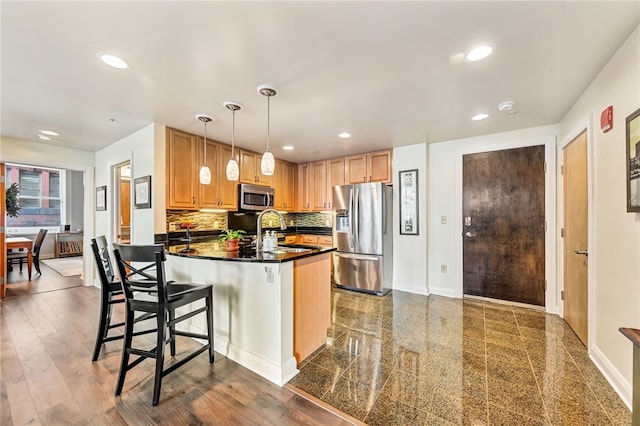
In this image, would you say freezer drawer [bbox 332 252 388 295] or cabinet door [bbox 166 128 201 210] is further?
freezer drawer [bbox 332 252 388 295]

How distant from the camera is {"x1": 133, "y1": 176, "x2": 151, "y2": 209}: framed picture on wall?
10.2 ft

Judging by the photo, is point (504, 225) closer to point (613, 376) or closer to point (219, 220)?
point (613, 376)

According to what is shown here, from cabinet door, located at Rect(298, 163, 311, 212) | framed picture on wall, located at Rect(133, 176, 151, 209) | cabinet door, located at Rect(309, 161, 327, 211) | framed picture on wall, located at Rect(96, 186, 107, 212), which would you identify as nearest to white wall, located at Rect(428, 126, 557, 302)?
cabinet door, located at Rect(309, 161, 327, 211)

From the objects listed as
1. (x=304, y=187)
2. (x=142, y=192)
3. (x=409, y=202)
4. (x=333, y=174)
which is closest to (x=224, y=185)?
(x=142, y=192)

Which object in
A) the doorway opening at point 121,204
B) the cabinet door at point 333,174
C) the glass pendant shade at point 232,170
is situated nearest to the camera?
the glass pendant shade at point 232,170

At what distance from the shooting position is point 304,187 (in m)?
5.26

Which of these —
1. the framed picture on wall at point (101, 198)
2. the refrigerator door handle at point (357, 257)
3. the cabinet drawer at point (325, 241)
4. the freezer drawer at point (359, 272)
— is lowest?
the freezer drawer at point (359, 272)

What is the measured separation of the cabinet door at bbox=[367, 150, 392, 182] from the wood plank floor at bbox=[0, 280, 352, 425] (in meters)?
3.34

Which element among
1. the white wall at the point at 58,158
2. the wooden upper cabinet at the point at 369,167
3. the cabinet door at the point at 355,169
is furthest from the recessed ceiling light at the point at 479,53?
the white wall at the point at 58,158

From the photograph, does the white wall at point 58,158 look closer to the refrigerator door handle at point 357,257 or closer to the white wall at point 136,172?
the white wall at point 136,172

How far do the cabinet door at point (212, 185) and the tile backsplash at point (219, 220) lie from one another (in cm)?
31

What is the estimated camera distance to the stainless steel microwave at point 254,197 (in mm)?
4137

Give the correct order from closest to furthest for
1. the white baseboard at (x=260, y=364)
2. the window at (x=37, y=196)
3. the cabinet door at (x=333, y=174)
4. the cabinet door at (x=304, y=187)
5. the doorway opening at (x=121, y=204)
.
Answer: the white baseboard at (x=260, y=364) < the doorway opening at (x=121, y=204) < the cabinet door at (x=333, y=174) < the cabinet door at (x=304, y=187) < the window at (x=37, y=196)

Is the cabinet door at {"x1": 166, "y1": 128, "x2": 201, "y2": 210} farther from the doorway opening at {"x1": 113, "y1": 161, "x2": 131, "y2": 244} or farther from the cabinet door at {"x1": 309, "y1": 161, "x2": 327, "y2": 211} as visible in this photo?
the cabinet door at {"x1": 309, "y1": 161, "x2": 327, "y2": 211}
